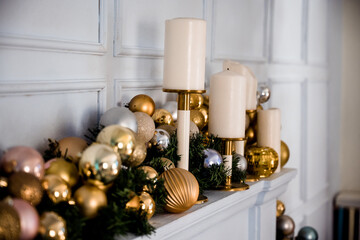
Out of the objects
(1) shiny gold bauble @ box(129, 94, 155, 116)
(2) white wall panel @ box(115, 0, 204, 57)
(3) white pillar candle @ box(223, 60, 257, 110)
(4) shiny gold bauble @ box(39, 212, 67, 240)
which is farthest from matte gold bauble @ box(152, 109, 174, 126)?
(4) shiny gold bauble @ box(39, 212, 67, 240)

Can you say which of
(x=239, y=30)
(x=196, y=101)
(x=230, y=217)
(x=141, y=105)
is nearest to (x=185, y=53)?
(x=141, y=105)

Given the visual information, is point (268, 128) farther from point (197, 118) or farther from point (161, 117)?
point (161, 117)

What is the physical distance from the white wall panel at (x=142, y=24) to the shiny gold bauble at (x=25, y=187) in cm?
54

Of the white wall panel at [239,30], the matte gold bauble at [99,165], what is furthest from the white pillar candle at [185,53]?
the white wall panel at [239,30]

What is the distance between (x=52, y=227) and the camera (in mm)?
776

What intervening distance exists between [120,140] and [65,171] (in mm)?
113

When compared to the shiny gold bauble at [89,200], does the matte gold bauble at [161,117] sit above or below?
above

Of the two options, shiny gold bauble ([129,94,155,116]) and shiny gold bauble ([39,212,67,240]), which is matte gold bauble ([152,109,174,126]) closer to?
shiny gold bauble ([129,94,155,116])

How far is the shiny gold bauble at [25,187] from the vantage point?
796mm

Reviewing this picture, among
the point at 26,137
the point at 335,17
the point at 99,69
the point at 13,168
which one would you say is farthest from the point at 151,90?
the point at 335,17

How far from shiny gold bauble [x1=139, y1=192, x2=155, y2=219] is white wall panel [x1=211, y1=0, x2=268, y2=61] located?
908 mm

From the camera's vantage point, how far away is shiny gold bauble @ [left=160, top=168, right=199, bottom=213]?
3.45 feet

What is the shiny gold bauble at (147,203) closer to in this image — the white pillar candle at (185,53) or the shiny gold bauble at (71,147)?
the shiny gold bauble at (71,147)

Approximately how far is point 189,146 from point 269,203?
52 cm
